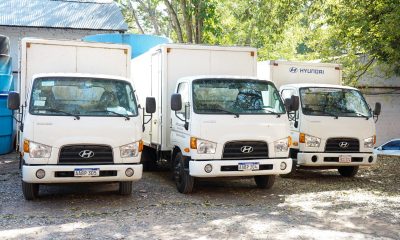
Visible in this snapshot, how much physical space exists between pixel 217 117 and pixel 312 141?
2944mm

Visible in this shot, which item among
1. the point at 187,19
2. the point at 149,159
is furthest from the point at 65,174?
the point at 187,19

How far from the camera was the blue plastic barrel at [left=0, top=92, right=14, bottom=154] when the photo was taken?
15.0 m

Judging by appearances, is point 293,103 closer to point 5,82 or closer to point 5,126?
point 5,126

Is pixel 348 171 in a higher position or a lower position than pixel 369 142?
lower

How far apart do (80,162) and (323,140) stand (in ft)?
17.3

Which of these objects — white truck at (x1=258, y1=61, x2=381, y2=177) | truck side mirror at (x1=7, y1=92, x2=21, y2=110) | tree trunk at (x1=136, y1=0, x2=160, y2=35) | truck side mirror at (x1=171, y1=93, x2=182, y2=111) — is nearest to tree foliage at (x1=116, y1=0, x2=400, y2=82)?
white truck at (x1=258, y1=61, x2=381, y2=177)

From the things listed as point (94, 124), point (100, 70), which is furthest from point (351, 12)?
point (94, 124)

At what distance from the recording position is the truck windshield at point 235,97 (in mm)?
8891

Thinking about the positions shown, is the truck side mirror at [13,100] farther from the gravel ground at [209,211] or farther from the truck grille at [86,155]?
the gravel ground at [209,211]

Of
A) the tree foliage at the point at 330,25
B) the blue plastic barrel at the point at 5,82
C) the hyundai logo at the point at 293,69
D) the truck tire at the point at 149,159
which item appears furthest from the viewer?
the blue plastic barrel at the point at 5,82

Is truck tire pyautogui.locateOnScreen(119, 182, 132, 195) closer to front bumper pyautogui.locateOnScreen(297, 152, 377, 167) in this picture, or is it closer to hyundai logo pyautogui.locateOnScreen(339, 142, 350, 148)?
front bumper pyautogui.locateOnScreen(297, 152, 377, 167)

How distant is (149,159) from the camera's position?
12.0 m

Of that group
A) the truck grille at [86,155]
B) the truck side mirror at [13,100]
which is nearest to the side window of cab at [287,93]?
the truck grille at [86,155]

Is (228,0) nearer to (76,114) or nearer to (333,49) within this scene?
(333,49)
